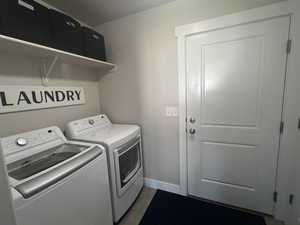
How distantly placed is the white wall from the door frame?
0.27 ft

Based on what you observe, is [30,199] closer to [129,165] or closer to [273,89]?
[129,165]

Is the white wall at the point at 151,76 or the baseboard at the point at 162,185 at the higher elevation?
the white wall at the point at 151,76

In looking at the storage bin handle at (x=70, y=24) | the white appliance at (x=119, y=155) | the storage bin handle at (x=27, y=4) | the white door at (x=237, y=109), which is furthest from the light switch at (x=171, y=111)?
the storage bin handle at (x=27, y=4)

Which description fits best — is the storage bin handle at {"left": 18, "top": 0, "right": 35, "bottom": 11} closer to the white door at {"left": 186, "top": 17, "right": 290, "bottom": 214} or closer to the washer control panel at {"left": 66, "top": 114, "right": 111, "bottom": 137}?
the washer control panel at {"left": 66, "top": 114, "right": 111, "bottom": 137}

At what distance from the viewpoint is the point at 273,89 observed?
143cm

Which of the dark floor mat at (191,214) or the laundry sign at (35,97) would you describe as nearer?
the laundry sign at (35,97)

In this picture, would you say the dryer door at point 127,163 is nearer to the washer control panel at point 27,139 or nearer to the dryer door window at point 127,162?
the dryer door window at point 127,162

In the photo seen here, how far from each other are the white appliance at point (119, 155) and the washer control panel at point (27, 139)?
184mm

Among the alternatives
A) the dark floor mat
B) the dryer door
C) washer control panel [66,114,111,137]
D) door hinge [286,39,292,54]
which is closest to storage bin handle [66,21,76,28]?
washer control panel [66,114,111,137]

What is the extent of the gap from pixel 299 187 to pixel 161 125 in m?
1.48

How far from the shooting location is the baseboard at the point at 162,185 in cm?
201

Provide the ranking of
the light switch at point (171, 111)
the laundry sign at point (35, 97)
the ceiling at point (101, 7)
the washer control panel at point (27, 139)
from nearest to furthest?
the washer control panel at point (27, 139)
the laundry sign at point (35, 97)
the ceiling at point (101, 7)
the light switch at point (171, 111)

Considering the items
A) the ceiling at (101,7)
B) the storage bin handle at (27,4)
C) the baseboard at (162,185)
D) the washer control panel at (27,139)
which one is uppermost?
the ceiling at (101,7)

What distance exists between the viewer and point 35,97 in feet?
4.85
